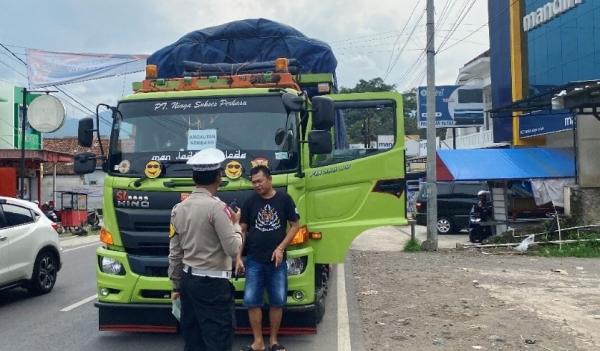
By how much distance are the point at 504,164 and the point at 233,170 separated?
487 inches

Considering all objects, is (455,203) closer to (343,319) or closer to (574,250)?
(574,250)

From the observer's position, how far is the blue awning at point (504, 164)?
15.9 m

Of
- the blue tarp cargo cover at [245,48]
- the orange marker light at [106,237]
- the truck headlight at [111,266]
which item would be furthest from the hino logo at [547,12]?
the truck headlight at [111,266]

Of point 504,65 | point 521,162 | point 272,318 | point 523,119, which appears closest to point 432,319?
point 272,318

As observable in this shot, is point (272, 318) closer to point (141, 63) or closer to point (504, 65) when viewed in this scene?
point (504, 65)

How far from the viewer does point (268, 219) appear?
223 inches

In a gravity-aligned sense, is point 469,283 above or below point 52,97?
below

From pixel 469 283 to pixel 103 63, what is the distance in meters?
21.0

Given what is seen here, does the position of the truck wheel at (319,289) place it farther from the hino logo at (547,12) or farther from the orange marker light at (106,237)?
the hino logo at (547,12)

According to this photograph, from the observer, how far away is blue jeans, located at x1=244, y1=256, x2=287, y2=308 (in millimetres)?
5637

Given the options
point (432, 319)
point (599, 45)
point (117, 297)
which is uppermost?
point (599, 45)

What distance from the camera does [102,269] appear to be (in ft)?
19.9

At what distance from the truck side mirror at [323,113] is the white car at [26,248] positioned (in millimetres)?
5167

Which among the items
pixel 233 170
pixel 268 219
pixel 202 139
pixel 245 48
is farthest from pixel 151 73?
pixel 268 219
